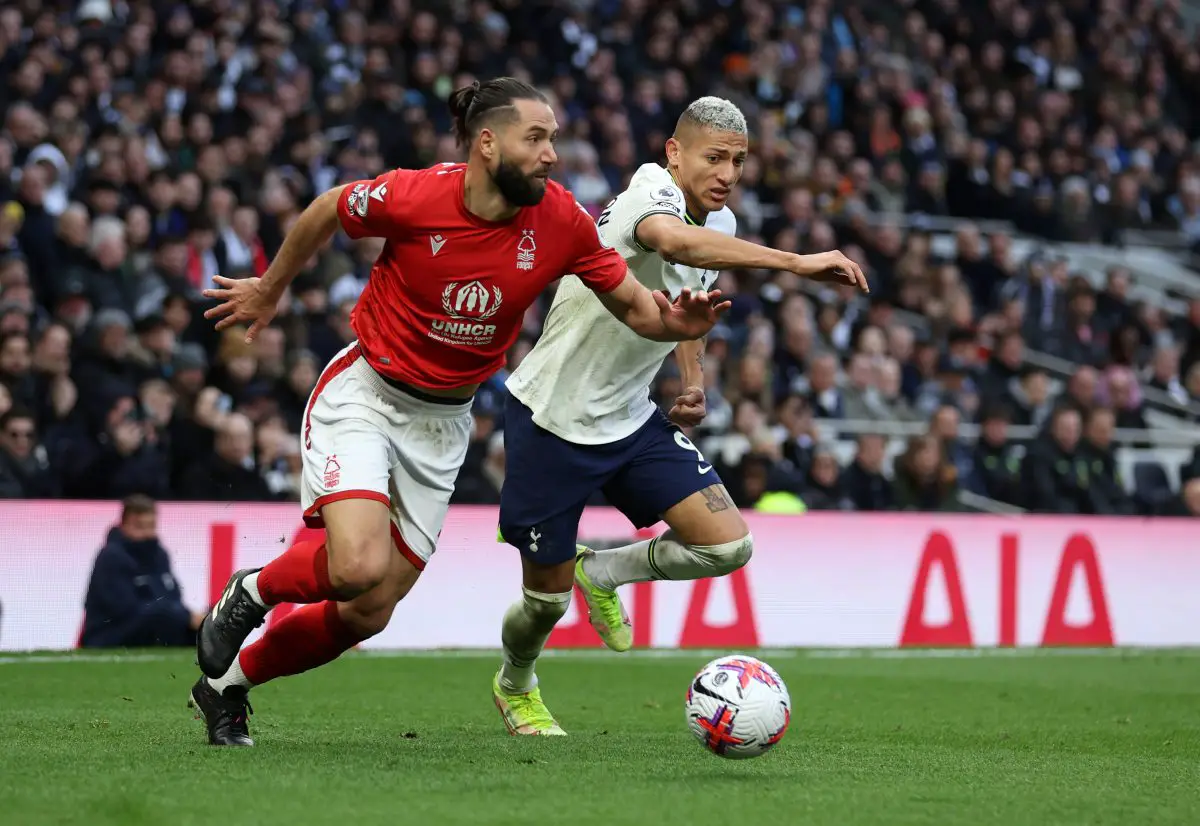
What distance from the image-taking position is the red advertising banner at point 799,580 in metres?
12.0

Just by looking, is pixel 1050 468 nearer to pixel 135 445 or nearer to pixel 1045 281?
pixel 1045 281

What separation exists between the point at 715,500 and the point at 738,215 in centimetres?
1212

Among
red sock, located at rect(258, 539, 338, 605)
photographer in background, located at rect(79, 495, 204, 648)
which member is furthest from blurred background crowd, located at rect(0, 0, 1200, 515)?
red sock, located at rect(258, 539, 338, 605)

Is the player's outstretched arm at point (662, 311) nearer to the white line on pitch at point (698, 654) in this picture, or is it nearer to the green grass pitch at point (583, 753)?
the green grass pitch at point (583, 753)

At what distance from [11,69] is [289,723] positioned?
1052 cm

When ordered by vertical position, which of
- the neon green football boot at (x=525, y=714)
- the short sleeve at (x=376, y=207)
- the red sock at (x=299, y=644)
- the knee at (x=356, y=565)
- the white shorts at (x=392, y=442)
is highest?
the short sleeve at (x=376, y=207)

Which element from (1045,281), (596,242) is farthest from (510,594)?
(1045,281)

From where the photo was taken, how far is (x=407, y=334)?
6.74 m

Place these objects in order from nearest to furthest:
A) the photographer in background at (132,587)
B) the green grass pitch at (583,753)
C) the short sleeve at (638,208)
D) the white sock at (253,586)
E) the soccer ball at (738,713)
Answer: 1. the green grass pitch at (583,753)
2. the soccer ball at (738,713)
3. the white sock at (253,586)
4. the short sleeve at (638,208)
5. the photographer in background at (132,587)

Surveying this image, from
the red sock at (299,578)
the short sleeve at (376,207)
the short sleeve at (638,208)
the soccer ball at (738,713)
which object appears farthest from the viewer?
the short sleeve at (638,208)

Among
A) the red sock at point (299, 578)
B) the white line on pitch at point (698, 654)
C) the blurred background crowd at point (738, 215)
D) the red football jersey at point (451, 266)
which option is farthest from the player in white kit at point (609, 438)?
the blurred background crowd at point (738, 215)

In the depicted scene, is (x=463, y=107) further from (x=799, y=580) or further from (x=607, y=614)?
(x=799, y=580)

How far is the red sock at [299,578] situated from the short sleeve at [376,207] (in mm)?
1225

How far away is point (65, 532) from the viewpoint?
11992 millimetres
